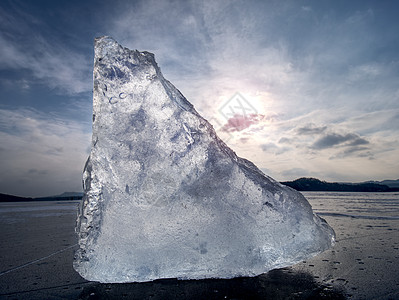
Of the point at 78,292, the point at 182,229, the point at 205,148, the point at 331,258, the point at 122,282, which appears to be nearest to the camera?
the point at 78,292

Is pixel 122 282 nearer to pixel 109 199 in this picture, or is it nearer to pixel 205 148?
pixel 109 199

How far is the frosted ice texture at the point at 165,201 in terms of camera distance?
7.80 feet

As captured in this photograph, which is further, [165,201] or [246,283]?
[165,201]

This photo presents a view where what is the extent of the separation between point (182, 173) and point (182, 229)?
1.73 ft

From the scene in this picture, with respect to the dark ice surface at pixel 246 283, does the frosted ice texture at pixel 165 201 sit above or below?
above

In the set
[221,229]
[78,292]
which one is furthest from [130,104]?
[78,292]

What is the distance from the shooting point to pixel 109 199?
2510 mm

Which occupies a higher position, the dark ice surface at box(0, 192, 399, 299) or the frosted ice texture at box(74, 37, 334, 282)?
the frosted ice texture at box(74, 37, 334, 282)

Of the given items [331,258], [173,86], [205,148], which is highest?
[173,86]

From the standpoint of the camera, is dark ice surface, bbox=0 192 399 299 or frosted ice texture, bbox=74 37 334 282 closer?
dark ice surface, bbox=0 192 399 299

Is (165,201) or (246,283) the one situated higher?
(165,201)

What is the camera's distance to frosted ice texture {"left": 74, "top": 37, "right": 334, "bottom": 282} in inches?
93.7

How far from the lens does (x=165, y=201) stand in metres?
2.50

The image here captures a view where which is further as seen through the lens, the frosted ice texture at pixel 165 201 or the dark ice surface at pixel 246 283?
the frosted ice texture at pixel 165 201
